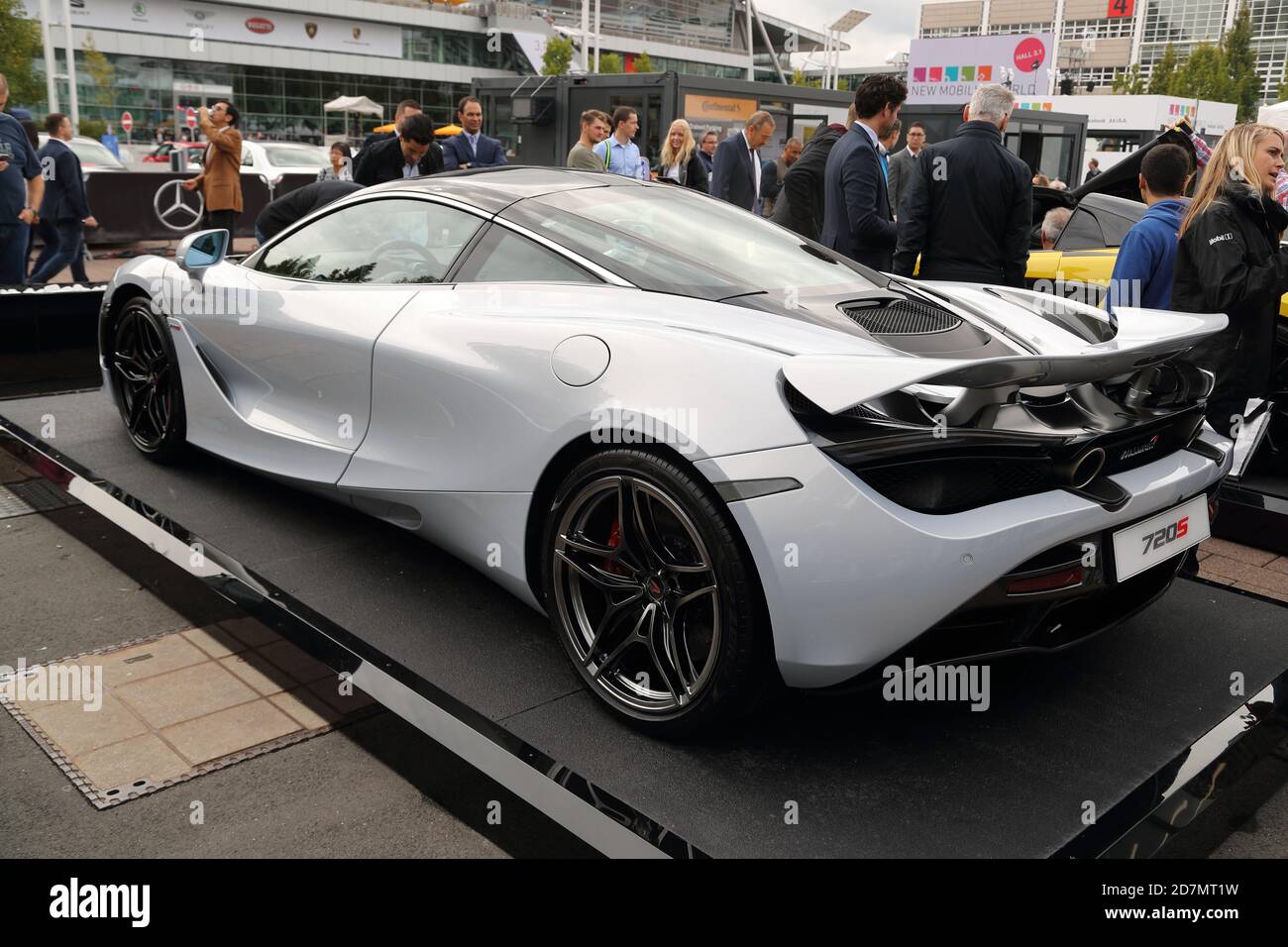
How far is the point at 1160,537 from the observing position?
261 centimetres

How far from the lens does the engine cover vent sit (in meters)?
2.84

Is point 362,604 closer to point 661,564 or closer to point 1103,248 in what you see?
point 661,564

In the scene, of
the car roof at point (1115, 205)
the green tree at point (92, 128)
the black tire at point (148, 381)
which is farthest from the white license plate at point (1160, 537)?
the green tree at point (92, 128)

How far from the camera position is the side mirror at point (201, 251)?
4.35 m

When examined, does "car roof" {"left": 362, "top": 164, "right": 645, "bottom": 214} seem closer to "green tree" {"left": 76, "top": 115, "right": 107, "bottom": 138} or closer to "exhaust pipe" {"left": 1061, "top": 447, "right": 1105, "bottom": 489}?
"exhaust pipe" {"left": 1061, "top": 447, "right": 1105, "bottom": 489}

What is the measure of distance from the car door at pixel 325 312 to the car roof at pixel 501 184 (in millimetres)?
63

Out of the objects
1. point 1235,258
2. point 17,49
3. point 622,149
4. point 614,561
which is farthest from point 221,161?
point 17,49

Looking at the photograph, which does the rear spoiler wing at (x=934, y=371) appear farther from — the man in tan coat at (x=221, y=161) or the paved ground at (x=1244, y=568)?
the man in tan coat at (x=221, y=161)

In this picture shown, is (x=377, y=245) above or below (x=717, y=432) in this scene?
above

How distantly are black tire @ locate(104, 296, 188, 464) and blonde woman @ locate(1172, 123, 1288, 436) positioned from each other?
12.9 feet

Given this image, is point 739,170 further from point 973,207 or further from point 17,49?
point 17,49

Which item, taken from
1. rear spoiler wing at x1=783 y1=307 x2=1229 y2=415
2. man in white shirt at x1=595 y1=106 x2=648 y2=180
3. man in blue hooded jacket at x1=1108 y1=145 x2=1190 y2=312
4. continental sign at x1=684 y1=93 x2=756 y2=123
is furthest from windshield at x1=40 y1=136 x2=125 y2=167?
rear spoiler wing at x1=783 y1=307 x2=1229 y2=415

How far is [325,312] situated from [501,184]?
70cm
